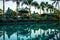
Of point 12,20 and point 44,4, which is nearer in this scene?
point 12,20

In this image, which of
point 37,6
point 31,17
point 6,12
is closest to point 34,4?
point 37,6

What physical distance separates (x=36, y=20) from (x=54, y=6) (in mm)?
2093

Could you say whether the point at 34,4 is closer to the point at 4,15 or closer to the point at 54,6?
the point at 54,6

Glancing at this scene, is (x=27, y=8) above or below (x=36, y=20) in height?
above

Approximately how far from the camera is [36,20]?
1266cm

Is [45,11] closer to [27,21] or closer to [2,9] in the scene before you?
[27,21]

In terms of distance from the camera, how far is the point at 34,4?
1352 cm

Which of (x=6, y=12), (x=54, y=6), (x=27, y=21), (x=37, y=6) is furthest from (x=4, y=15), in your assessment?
(x=54, y=6)

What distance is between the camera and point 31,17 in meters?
12.9

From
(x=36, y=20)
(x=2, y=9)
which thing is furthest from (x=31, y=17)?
(x=2, y=9)

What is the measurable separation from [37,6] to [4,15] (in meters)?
2.60

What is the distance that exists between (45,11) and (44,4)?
0.55 meters

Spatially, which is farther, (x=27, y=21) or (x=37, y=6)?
(x=37, y=6)

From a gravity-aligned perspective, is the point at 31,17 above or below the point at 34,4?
below
